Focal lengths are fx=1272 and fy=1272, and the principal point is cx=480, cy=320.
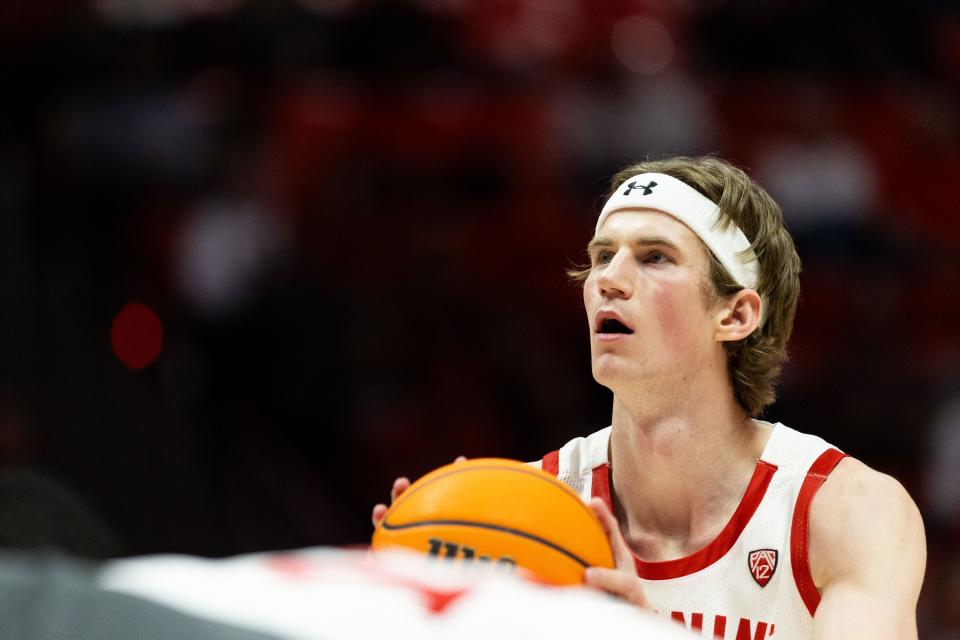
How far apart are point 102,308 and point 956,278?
6.58m

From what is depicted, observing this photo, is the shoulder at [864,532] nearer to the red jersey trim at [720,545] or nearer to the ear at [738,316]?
the red jersey trim at [720,545]

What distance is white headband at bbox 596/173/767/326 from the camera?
402 cm

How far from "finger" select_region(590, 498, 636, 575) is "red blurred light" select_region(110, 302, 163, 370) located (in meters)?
6.12

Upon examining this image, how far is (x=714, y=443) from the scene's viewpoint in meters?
4.03

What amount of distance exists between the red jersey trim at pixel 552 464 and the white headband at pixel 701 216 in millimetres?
871

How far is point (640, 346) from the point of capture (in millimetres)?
3863

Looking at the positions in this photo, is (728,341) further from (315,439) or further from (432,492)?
Answer: (315,439)

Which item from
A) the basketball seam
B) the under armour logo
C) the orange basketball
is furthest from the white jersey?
the under armour logo

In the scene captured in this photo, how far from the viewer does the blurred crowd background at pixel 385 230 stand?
28.8 ft

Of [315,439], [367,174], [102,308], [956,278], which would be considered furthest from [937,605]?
[102,308]

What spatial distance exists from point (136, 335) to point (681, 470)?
20.0 feet

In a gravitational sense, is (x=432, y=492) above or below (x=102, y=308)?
above

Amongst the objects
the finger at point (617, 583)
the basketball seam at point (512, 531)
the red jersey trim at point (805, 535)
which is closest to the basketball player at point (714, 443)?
the red jersey trim at point (805, 535)

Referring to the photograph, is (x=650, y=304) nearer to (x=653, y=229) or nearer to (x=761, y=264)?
(x=653, y=229)
